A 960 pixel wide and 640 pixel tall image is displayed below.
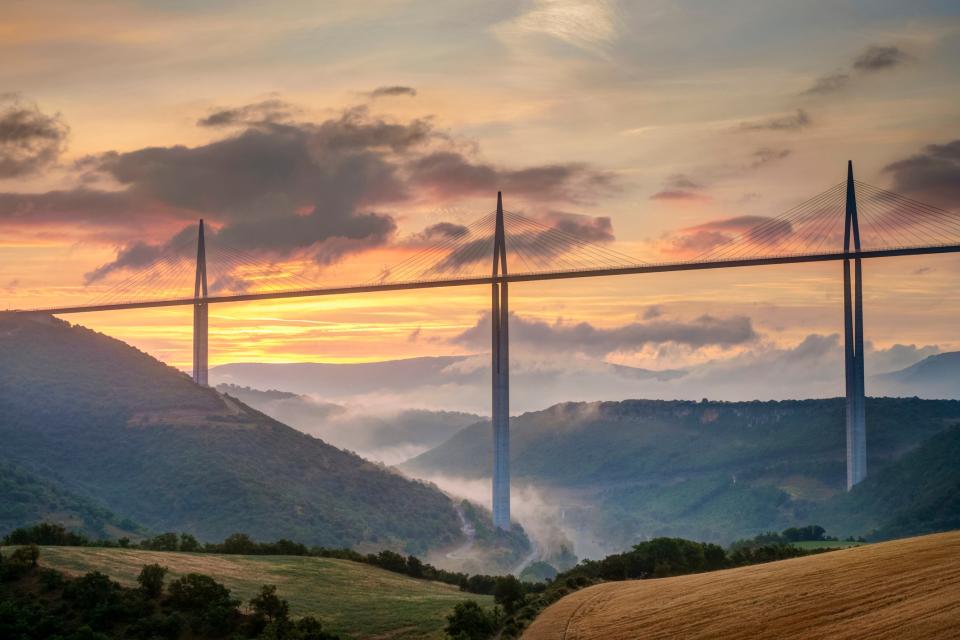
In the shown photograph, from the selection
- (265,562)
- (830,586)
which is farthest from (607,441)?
(830,586)

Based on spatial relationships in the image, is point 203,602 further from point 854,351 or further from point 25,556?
point 854,351

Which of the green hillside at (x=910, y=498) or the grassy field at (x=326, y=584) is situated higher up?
the green hillside at (x=910, y=498)

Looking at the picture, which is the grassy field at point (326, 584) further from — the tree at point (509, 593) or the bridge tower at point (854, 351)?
the bridge tower at point (854, 351)

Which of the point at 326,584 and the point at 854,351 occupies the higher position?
the point at 854,351

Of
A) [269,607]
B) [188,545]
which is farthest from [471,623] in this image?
[188,545]

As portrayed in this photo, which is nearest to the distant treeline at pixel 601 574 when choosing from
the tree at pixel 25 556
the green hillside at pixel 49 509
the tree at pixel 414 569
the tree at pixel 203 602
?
the tree at pixel 203 602
